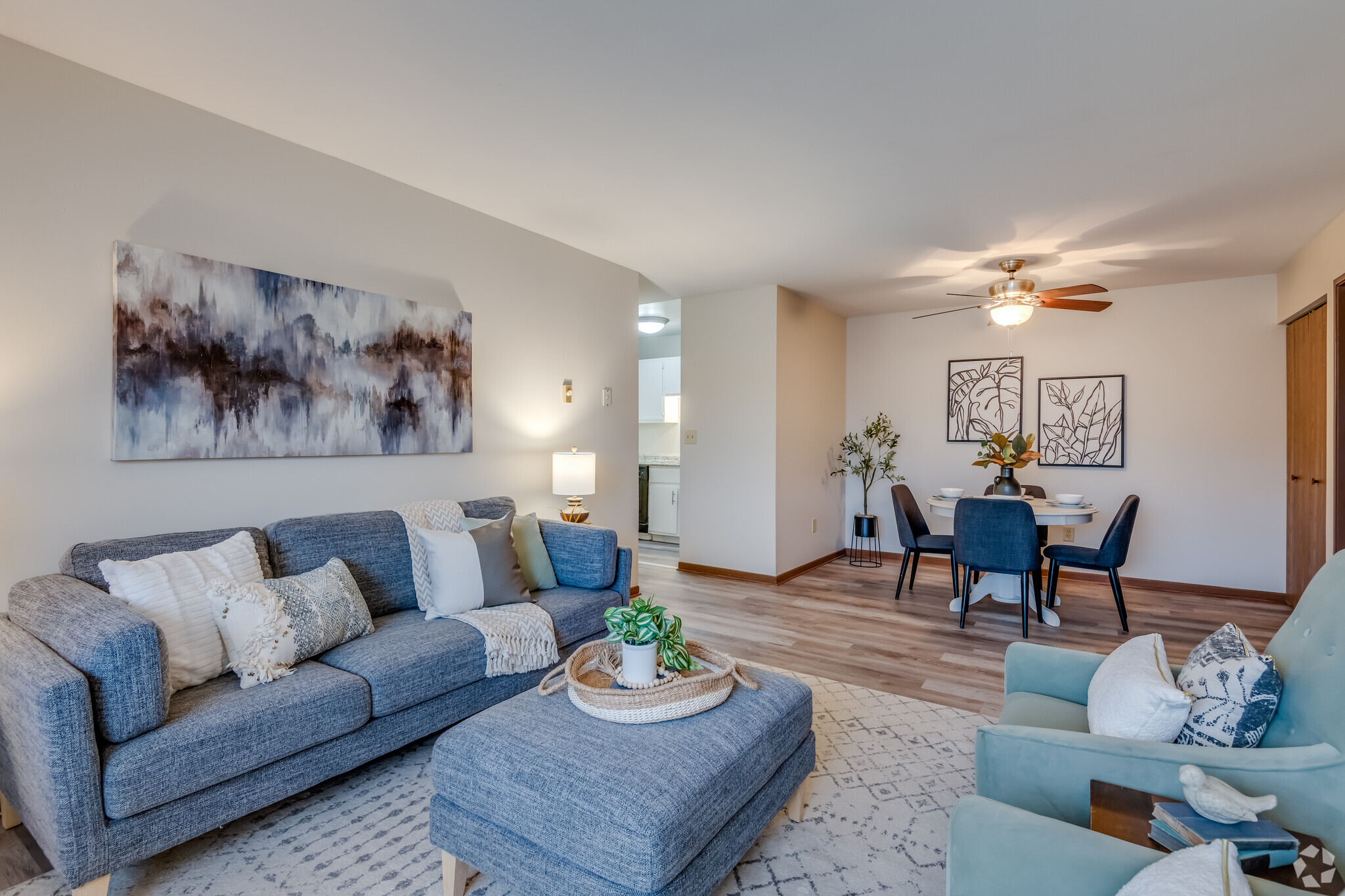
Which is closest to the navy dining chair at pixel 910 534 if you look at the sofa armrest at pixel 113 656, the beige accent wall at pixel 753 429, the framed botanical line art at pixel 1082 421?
the beige accent wall at pixel 753 429

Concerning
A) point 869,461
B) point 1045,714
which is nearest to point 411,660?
point 1045,714

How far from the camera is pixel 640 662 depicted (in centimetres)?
184

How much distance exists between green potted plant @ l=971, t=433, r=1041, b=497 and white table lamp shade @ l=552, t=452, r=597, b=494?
2.59 meters

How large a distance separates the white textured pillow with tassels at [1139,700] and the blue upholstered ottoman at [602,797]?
767 millimetres

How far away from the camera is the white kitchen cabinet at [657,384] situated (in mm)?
7438

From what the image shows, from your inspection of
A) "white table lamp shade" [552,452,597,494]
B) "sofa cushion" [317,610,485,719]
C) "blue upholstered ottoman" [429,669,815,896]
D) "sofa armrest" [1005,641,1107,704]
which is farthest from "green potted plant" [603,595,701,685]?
"white table lamp shade" [552,452,597,494]

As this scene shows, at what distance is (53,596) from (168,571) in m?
0.26

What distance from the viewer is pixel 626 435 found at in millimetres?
4754

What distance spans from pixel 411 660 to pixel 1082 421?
540cm

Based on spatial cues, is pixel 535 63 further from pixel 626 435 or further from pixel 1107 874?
pixel 626 435

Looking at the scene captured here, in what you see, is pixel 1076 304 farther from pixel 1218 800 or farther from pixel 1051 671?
pixel 1218 800

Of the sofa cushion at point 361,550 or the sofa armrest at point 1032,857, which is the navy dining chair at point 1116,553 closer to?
the sofa armrest at point 1032,857

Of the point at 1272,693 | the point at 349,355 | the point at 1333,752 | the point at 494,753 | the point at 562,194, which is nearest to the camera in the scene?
the point at 1333,752

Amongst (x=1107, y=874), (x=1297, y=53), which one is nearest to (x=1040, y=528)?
(x=1297, y=53)
